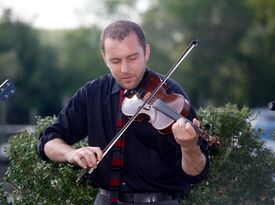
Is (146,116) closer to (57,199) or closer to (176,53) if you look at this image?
(57,199)

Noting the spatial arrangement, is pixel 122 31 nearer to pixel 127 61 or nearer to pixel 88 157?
pixel 127 61

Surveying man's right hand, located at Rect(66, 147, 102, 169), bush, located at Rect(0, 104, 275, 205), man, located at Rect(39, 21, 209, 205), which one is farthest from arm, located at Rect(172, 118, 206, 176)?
bush, located at Rect(0, 104, 275, 205)

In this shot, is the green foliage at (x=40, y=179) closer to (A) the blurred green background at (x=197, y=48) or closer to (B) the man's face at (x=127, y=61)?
(B) the man's face at (x=127, y=61)

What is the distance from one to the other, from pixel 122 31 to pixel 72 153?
0.79 meters

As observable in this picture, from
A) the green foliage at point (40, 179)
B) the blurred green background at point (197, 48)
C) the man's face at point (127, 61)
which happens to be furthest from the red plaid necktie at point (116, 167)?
the blurred green background at point (197, 48)

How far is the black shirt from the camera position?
4.70m

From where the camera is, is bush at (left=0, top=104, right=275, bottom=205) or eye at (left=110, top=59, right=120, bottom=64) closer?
eye at (left=110, top=59, right=120, bottom=64)

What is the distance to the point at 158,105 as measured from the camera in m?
4.59

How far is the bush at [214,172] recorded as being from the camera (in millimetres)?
5844

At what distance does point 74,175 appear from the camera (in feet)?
19.1

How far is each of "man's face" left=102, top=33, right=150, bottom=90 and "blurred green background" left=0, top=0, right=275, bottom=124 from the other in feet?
106

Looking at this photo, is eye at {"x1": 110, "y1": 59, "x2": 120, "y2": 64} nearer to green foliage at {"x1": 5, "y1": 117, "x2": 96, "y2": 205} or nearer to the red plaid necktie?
the red plaid necktie

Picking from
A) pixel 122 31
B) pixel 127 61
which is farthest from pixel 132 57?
pixel 122 31

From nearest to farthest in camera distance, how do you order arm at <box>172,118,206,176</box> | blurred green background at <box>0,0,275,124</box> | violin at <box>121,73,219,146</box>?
arm at <box>172,118,206,176</box> → violin at <box>121,73,219,146</box> → blurred green background at <box>0,0,275,124</box>
